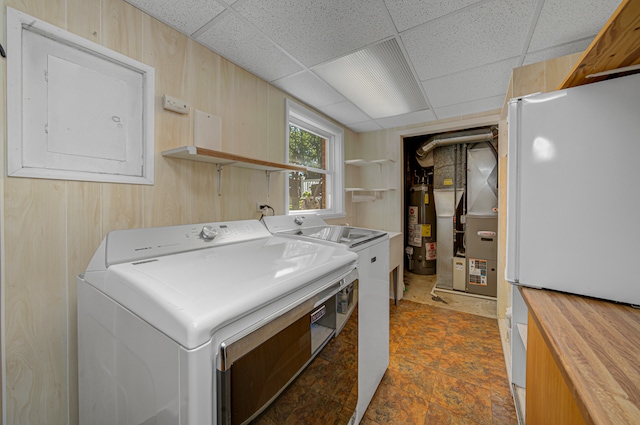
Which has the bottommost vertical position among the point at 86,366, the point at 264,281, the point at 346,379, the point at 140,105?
the point at 346,379

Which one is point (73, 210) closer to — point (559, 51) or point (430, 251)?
point (559, 51)

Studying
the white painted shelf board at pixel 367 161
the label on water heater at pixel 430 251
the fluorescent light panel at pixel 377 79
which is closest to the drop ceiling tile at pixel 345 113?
the fluorescent light panel at pixel 377 79

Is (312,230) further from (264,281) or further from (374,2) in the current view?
(374,2)

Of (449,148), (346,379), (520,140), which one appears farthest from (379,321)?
(449,148)

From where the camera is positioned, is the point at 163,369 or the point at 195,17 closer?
the point at 163,369

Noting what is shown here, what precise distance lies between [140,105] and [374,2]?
1.33 metres

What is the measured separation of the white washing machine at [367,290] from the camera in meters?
1.40

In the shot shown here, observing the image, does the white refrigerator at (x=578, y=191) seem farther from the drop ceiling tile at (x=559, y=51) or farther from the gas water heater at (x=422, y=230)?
the gas water heater at (x=422, y=230)

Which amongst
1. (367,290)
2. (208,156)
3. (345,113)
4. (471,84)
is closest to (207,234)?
(208,156)

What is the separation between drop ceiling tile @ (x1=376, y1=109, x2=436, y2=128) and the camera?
112 inches

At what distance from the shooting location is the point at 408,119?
10.0ft

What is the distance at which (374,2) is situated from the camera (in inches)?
49.1

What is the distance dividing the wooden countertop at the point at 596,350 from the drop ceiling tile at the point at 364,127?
2771 mm

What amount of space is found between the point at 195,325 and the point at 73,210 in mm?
1005
